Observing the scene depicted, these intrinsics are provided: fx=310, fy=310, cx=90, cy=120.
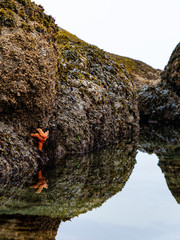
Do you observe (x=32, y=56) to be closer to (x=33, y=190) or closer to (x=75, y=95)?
(x=75, y=95)

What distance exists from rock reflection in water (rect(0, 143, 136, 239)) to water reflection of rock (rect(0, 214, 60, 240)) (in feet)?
0.04

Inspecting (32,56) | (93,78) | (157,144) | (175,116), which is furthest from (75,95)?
(175,116)

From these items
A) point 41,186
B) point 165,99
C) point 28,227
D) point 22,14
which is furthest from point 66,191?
point 165,99

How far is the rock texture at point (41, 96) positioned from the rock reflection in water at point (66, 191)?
718 mm

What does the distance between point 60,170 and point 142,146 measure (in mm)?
5391

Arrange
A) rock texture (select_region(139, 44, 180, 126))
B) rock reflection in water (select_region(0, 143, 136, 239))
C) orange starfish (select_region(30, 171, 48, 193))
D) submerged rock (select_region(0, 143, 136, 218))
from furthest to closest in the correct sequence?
1. rock texture (select_region(139, 44, 180, 126))
2. orange starfish (select_region(30, 171, 48, 193))
3. submerged rock (select_region(0, 143, 136, 218))
4. rock reflection in water (select_region(0, 143, 136, 239))

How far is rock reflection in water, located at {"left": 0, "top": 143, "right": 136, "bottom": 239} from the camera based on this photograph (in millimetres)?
4338

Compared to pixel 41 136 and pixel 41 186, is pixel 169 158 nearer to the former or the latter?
pixel 41 136

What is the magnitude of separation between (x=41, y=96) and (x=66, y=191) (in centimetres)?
305

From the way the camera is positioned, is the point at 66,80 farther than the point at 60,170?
Yes

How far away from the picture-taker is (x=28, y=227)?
148 inches

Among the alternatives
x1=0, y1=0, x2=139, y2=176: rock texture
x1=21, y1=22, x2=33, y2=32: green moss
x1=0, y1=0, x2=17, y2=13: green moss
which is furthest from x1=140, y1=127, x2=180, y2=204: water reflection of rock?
x1=0, y1=0, x2=17, y2=13: green moss

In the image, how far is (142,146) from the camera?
1200cm

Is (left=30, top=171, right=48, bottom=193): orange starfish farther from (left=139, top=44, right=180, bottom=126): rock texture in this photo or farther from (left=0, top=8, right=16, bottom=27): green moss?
(left=139, top=44, right=180, bottom=126): rock texture
